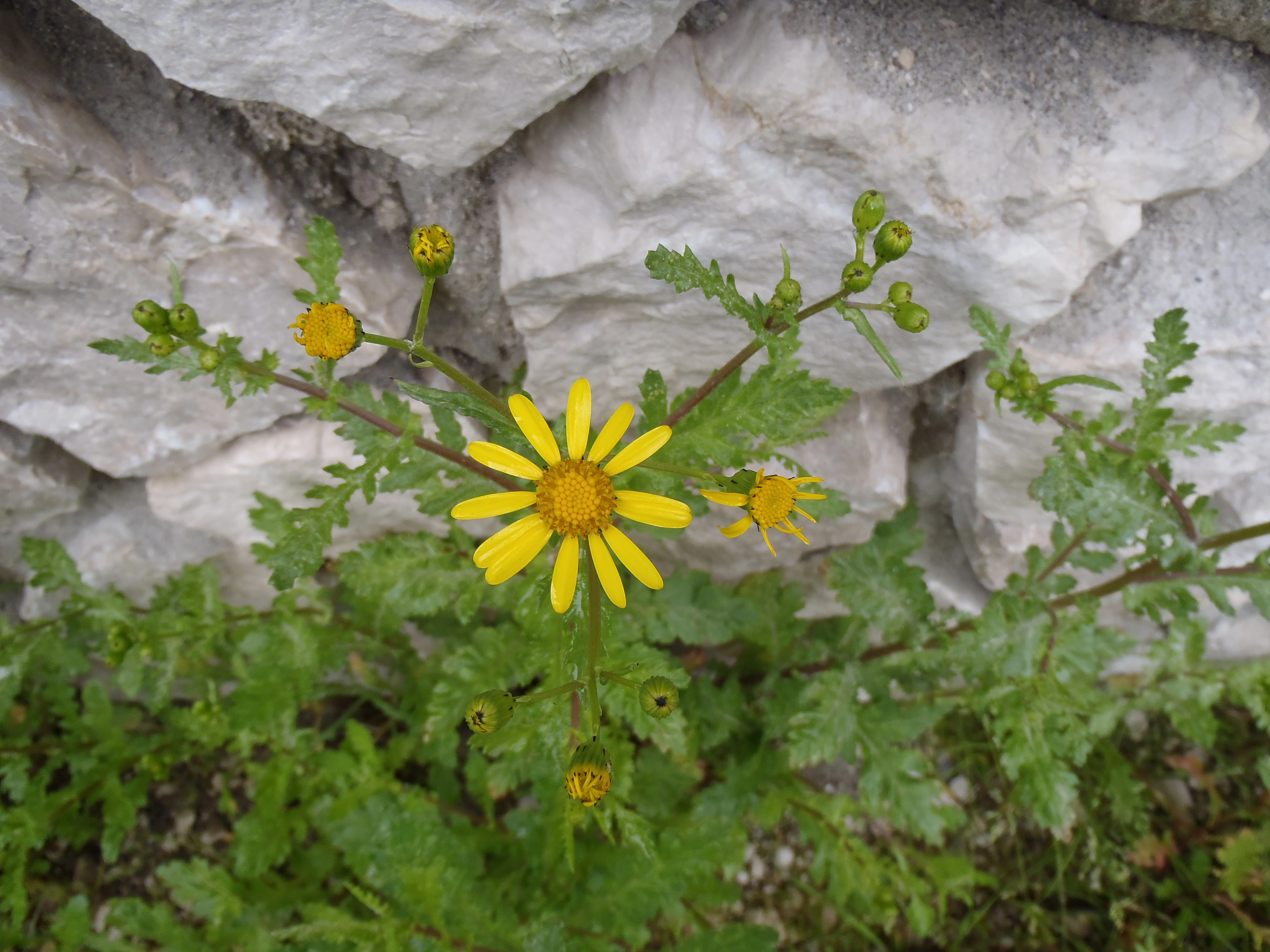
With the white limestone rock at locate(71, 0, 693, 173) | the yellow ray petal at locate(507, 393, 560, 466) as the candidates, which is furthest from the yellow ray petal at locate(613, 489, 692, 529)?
the white limestone rock at locate(71, 0, 693, 173)

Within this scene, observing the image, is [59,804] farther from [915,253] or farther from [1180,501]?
[1180,501]

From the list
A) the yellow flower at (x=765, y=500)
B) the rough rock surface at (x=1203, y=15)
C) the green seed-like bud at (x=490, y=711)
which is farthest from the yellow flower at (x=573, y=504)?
the rough rock surface at (x=1203, y=15)

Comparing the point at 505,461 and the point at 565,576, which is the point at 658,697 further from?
the point at 505,461

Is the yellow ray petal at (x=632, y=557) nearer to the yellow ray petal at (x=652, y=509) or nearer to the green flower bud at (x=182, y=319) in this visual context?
the yellow ray petal at (x=652, y=509)

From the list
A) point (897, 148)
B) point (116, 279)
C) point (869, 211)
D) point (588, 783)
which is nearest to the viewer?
point (588, 783)

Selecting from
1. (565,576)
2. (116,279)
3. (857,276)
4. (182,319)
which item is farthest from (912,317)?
(116,279)
